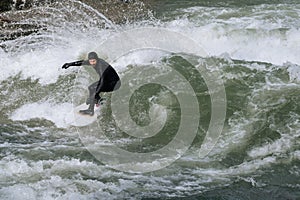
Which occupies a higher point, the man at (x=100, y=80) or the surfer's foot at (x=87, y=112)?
the man at (x=100, y=80)

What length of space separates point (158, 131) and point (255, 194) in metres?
2.47

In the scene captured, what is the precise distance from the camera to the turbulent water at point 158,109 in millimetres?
7270

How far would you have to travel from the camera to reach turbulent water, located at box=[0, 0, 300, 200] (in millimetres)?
7270

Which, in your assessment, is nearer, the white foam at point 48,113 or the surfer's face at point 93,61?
the surfer's face at point 93,61

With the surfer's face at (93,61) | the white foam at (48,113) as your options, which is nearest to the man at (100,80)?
the surfer's face at (93,61)

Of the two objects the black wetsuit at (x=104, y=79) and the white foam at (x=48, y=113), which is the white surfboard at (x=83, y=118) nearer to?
the white foam at (x=48, y=113)

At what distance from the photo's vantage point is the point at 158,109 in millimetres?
9453

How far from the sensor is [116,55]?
38.6 ft

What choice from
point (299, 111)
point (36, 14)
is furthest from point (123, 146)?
point (36, 14)

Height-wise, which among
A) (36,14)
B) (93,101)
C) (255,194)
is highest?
(36,14)

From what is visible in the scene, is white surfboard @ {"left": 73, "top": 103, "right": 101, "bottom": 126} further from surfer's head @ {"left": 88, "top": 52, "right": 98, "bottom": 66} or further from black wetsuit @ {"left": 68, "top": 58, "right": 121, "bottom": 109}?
surfer's head @ {"left": 88, "top": 52, "right": 98, "bottom": 66}

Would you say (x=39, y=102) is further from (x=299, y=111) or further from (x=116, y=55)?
(x=299, y=111)

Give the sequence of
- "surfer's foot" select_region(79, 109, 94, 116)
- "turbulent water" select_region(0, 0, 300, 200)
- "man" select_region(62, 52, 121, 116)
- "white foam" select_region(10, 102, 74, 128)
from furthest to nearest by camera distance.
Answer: "white foam" select_region(10, 102, 74, 128) → "surfer's foot" select_region(79, 109, 94, 116) → "man" select_region(62, 52, 121, 116) → "turbulent water" select_region(0, 0, 300, 200)

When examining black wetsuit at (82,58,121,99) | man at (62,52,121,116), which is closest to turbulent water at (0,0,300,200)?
man at (62,52,121,116)
